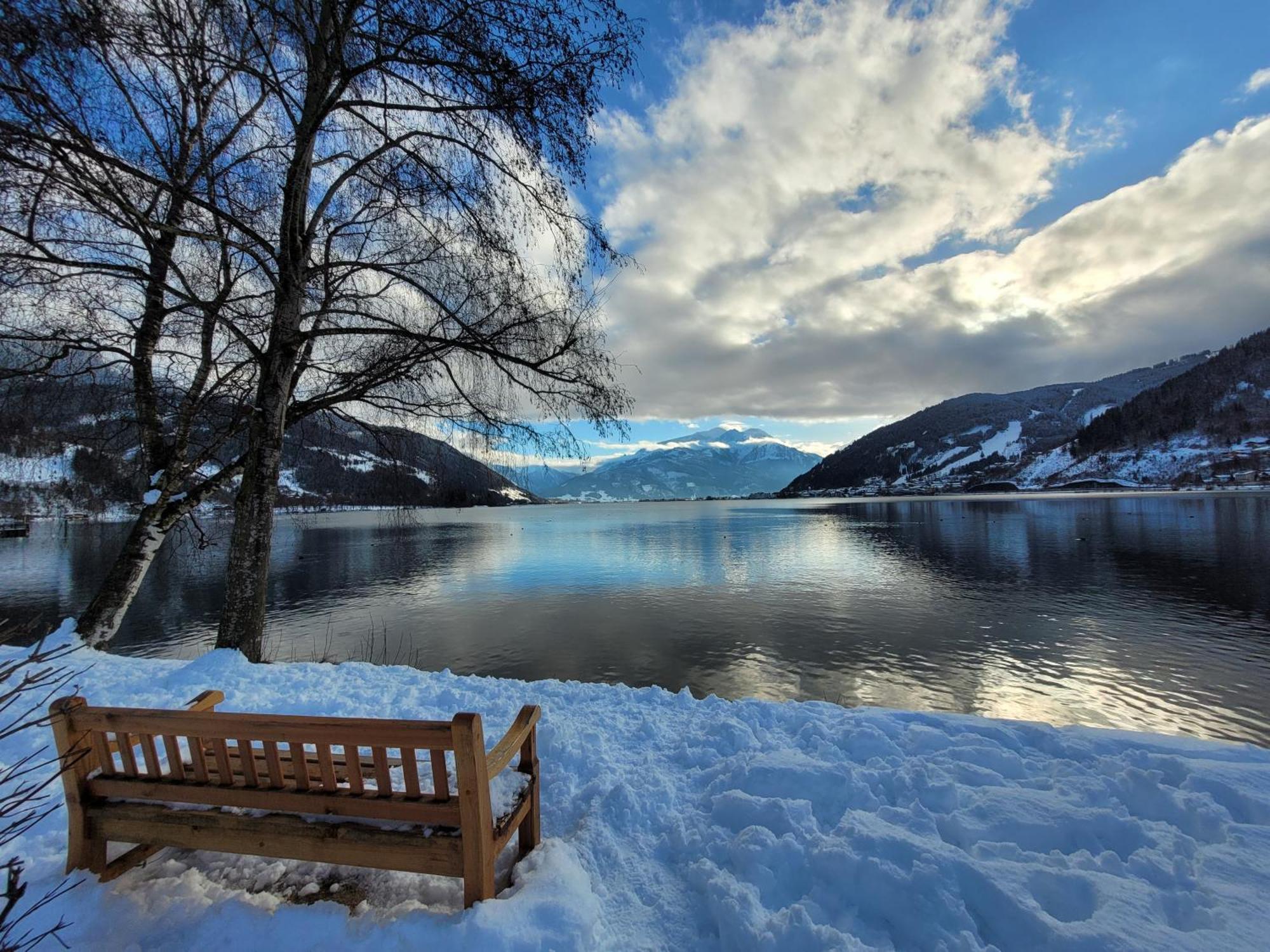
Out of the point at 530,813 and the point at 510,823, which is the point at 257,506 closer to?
the point at 530,813

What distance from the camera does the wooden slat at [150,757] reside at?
308 cm

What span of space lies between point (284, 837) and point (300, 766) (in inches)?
16.9

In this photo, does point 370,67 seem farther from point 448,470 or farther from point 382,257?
point 448,470

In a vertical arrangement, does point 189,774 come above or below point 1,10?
below

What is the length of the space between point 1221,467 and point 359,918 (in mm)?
184508

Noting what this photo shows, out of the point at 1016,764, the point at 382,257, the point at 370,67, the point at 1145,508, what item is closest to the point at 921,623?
the point at 1016,764

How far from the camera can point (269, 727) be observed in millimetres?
2977

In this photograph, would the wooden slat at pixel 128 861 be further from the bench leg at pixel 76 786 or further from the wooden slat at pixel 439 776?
the wooden slat at pixel 439 776

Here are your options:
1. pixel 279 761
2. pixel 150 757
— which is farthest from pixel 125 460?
pixel 279 761

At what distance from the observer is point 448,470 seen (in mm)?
8992

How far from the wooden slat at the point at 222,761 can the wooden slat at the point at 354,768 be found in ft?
Answer: 2.36

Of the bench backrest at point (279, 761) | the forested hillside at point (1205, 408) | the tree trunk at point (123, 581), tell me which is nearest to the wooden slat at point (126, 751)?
the bench backrest at point (279, 761)

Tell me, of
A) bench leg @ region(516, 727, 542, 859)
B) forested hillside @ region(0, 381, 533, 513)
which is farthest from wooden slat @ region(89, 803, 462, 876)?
forested hillside @ region(0, 381, 533, 513)

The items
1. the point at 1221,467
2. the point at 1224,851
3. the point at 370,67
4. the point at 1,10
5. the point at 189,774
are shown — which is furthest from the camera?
the point at 1221,467
